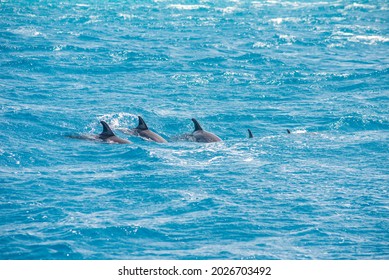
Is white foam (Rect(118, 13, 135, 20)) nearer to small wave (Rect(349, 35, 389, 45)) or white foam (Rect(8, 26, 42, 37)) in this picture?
white foam (Rect(8, 26, 42, 37))

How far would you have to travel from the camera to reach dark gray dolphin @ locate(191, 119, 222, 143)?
1151 inches

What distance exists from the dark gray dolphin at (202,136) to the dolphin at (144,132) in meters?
1.47

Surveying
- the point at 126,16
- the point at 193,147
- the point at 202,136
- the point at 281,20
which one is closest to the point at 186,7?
the point at 126,16

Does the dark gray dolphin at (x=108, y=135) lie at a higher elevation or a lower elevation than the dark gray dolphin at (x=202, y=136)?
lower

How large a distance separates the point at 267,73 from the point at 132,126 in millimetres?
16776

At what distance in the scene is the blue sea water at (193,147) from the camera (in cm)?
1891

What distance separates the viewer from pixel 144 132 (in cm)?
3008

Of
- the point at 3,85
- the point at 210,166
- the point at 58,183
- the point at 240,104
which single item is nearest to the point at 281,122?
the point at 240,104

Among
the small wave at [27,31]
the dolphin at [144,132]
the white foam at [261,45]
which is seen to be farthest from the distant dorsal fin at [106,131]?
the small wave at [27,31]

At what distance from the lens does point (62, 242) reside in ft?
59.6

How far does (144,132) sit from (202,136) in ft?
9.26

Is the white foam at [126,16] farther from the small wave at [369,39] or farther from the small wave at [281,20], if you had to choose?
the small wave at [369,39]

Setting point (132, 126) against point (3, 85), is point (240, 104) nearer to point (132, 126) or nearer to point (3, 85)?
point (132, 126)

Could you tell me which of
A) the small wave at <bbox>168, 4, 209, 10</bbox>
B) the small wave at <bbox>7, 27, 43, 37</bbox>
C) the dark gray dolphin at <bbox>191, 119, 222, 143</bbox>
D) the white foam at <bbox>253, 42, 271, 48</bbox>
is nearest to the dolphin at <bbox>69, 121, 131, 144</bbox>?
the dark gray dolphin at <bbox>191, 119, 222, 143</bbox>
